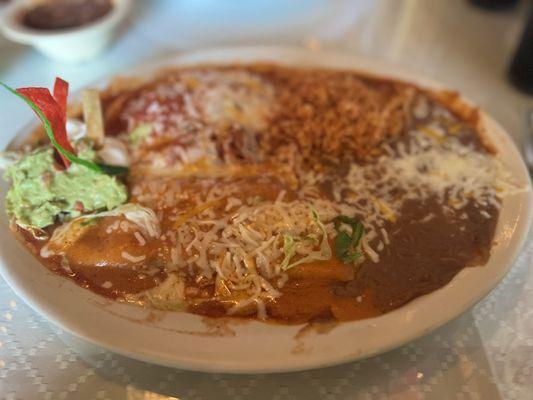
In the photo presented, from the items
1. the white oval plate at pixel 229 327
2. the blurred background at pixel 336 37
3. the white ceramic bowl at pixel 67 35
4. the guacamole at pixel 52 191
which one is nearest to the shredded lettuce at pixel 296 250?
the white oval plate at pixel 229 327

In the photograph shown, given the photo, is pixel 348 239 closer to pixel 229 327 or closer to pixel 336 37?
pixel 229 327

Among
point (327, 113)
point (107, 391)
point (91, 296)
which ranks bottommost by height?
point (107, 391)

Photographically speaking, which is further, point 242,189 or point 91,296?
point 242,189

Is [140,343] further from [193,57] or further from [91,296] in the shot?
[193,57]

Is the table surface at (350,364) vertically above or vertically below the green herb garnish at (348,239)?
below

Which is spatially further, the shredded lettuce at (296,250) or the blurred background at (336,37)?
the blurred background at (336,37)

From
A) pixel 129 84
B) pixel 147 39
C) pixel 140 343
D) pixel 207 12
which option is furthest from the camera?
pixel 207 12

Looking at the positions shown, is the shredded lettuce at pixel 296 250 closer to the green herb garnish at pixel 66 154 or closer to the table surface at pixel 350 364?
the table surface at pixel 350 364

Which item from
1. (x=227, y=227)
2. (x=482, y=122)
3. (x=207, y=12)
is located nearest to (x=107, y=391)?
(x=227, y=227)
